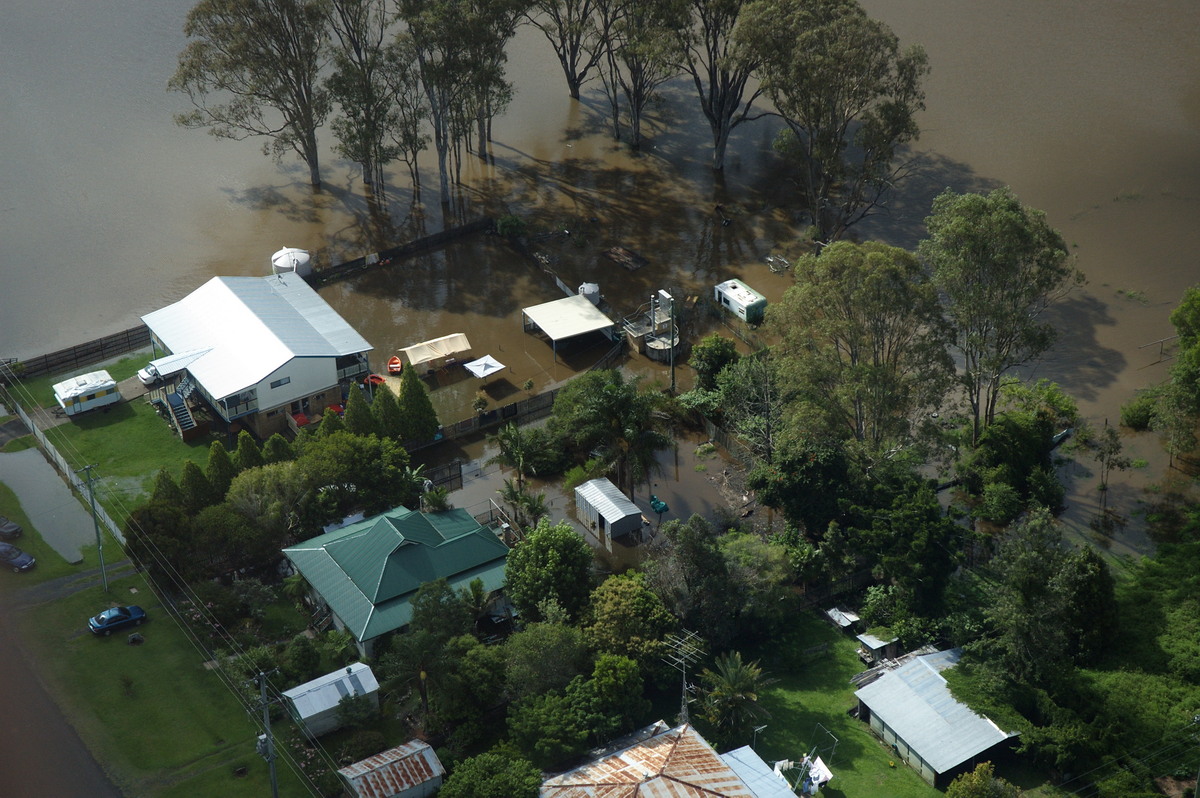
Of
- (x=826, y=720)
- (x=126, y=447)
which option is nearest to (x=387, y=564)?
(x=826, y=720)

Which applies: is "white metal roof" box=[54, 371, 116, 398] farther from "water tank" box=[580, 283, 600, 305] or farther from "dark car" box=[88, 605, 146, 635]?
"water tank" box=[580, 283, 600, 305]

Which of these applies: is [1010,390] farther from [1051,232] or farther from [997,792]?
[997,792]

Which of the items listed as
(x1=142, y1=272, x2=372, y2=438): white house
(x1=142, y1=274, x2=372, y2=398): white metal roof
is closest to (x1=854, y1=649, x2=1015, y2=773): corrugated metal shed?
(x1=142, y1=272, x2=372, y2=438): white house

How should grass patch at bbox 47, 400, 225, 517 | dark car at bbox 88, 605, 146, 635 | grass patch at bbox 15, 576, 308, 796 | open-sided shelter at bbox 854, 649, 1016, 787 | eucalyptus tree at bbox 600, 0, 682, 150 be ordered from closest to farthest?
grass patch at bbox 15, 576, 308, 796 < open-sided shelter at bbox 854, 649, 1016, 787 < dark car at bbox 88, 605, 146, 635 < grass patch at bbox 47, 400, 225, 517 < eucalyptus tree at bbox 600, 0, 682, 150

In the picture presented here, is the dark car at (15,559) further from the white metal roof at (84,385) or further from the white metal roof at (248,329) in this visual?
the white metal roof at (84,385)

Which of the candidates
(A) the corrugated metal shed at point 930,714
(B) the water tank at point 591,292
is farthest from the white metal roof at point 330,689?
(B) the water tank at point 591,292
